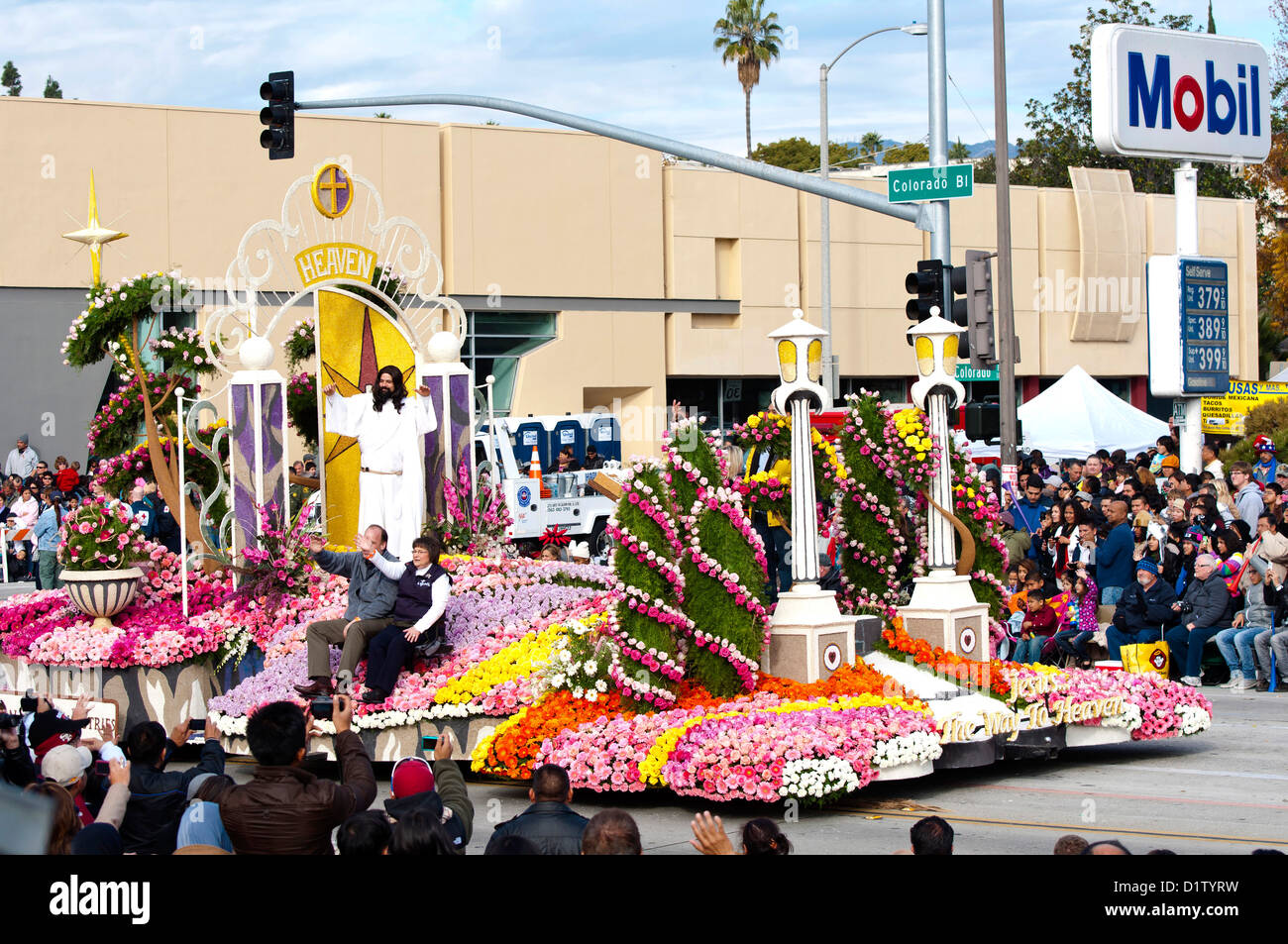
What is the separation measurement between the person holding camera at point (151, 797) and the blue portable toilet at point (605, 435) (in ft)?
69.9

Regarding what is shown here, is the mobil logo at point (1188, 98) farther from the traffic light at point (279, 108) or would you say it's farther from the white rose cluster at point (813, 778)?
the white rose cluster at point (813, 778)

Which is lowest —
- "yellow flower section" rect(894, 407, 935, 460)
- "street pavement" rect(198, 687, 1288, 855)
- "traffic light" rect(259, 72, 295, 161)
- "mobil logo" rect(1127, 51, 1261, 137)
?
"street pavement" rect(198, 687, 1288, 855)

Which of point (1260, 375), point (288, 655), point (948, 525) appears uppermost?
point (1260, 375)

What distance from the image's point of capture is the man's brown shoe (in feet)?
39.8

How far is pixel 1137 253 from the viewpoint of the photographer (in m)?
46.7

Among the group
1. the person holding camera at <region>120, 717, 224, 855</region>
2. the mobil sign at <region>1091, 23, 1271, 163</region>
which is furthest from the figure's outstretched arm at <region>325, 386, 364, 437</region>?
the mobil sign at <region>1091, 23, 1271, 163</region>

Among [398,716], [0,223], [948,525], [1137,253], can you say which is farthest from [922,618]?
[1137,253]

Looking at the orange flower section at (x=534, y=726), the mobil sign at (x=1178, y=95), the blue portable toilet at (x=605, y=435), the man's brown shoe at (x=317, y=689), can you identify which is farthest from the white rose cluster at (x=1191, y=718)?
the blue portable toilet at (x=605, y=435)

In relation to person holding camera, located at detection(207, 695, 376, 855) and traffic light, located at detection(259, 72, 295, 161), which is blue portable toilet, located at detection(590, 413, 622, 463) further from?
person holding camera, located at detection(207, 695, 376, 855)

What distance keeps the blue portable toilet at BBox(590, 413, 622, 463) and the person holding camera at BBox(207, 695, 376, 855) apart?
22622 millimetres

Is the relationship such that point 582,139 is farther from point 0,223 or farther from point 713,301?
point 0,223

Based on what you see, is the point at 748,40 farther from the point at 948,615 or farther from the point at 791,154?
the point at 948,615

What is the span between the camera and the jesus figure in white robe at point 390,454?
48.0ft

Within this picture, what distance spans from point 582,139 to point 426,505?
25.4 meters
